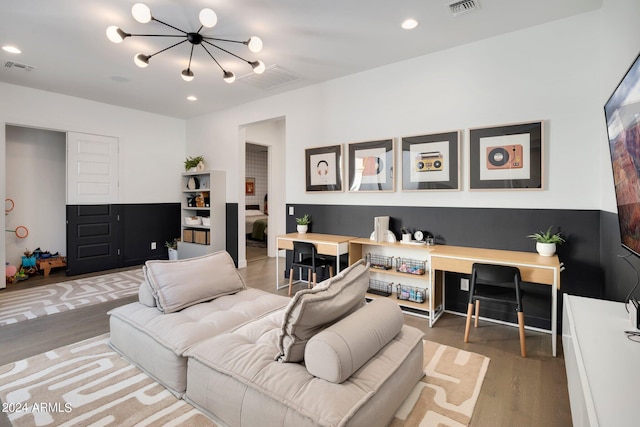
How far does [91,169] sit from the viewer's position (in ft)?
17.5

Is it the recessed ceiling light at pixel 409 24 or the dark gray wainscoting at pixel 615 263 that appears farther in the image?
the recessed ceiling light at pixel 409 24

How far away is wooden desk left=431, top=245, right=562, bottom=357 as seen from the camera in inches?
98.5

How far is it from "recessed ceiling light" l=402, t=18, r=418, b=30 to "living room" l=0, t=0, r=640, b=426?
66cm

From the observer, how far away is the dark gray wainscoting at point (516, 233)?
2799mm

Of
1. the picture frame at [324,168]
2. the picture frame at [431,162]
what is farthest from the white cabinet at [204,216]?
the picture frame at [431,162]

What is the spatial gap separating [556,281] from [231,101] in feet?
16.4

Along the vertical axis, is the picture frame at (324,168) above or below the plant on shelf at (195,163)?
below

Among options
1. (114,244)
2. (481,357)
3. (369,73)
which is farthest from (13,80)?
(481,357)

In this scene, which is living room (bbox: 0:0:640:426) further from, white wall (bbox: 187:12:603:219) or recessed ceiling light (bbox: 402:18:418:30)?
recessed ceiling light (bbox: 402:18:418:30)

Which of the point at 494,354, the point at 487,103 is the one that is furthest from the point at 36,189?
the point at 494,354

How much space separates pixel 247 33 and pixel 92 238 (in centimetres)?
442

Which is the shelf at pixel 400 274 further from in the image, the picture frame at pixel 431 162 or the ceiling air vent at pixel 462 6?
the ceiling air vent at pixel 462 6

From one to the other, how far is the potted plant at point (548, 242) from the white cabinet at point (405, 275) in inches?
37.0

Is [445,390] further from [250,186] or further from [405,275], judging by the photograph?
[250,186]
